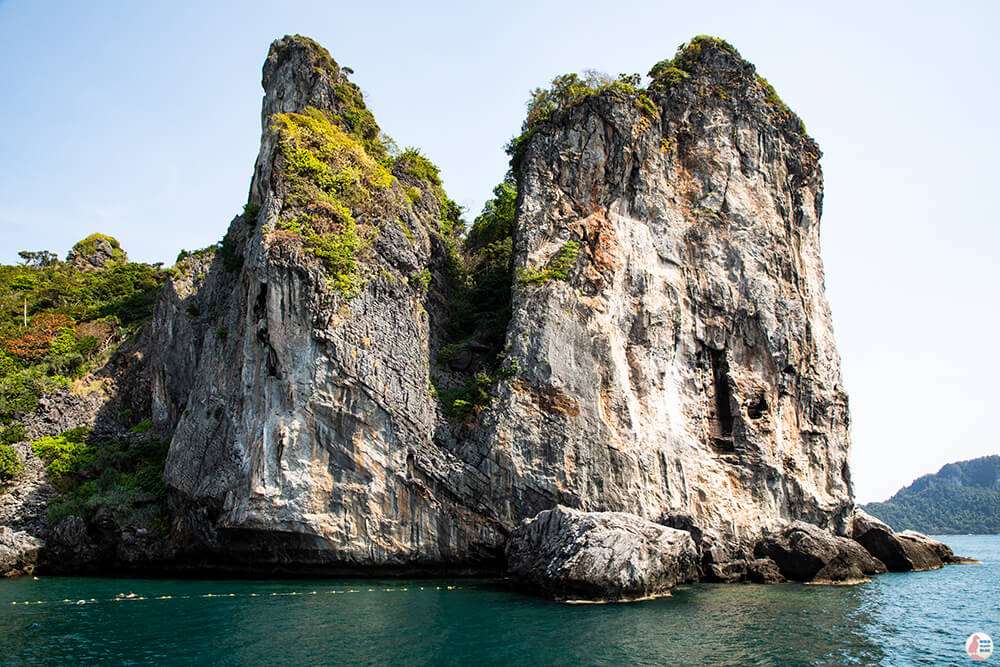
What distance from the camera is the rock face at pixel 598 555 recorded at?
19.3m

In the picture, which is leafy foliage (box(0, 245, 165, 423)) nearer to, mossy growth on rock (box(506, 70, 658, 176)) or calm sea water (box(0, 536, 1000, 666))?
calm sea water (box(0, 536, 1000, 666))

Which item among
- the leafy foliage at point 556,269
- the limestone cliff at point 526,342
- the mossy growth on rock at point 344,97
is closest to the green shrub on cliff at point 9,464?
the limestone cliff at point 526,342

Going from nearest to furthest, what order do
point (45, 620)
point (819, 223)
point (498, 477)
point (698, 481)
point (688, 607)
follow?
point (45, 620) < point (688, 607) < point (498, 477) < point (698, 481) < point (819, 223)

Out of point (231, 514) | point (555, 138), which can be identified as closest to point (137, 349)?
point (231, 514)

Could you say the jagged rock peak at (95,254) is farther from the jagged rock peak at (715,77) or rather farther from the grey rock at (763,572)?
the grey rock at (763,572)

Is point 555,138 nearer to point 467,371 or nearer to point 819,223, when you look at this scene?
point 467,371

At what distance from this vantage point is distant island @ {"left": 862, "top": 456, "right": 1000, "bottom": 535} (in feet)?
448

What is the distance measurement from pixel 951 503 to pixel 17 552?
179 meters

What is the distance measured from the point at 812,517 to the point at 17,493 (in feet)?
117

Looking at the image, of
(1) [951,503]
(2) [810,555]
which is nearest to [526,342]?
(2) [810,555]

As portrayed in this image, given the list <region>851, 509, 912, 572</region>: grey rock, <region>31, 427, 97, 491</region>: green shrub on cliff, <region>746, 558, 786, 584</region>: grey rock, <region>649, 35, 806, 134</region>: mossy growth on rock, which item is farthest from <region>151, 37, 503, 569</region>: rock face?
<region>851, 509, 912, 572</region>: grey rock

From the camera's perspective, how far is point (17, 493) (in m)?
27.5
